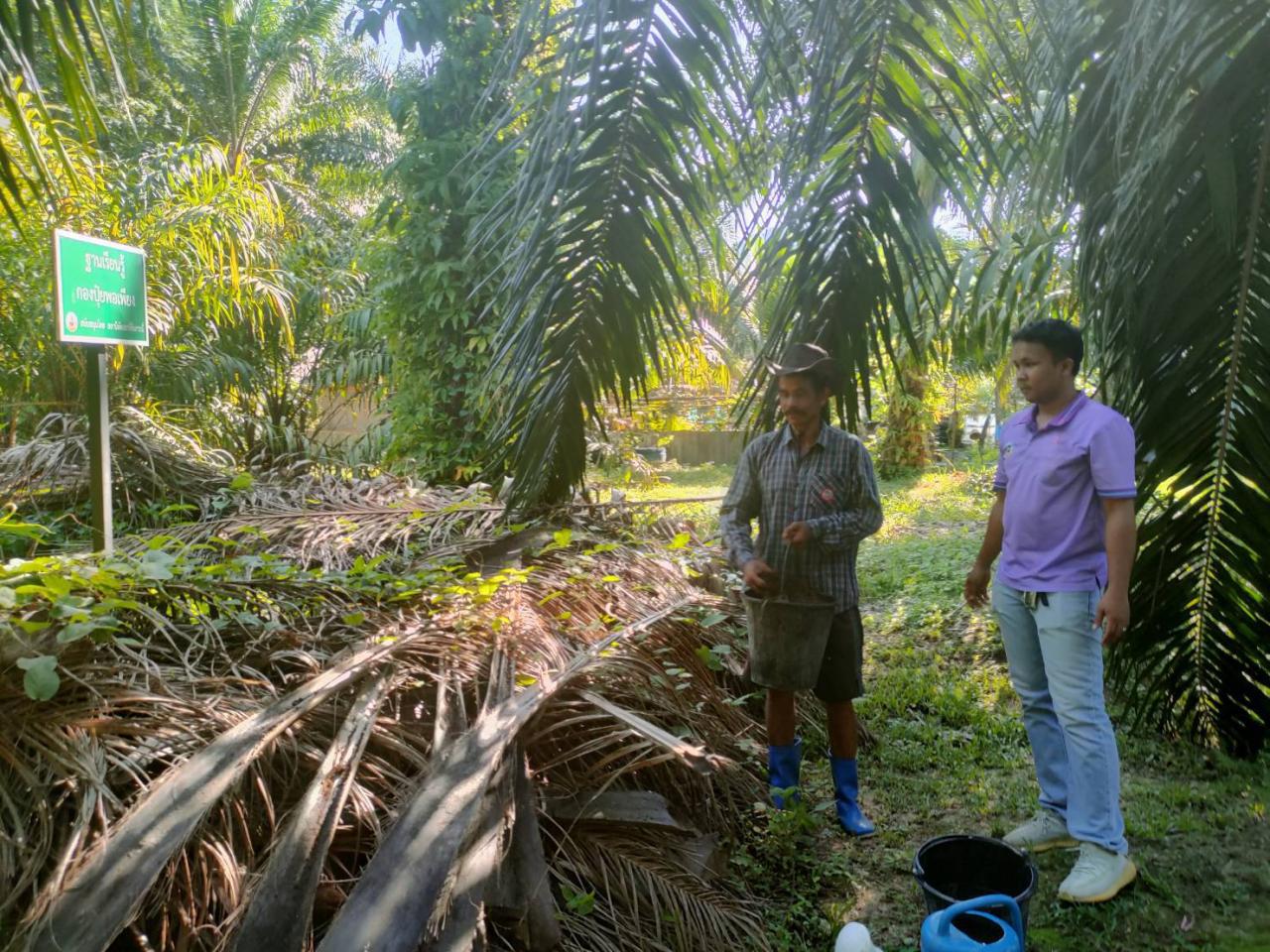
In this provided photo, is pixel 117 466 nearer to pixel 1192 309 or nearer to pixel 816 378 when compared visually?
pixel 816 378

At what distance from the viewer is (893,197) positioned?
11.1 ft

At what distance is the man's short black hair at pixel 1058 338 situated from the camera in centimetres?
301

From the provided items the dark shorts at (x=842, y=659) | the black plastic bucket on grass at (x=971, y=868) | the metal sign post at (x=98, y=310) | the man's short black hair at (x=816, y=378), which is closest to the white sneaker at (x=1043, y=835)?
the black plastic bucket on grass at (x=971, y=868)

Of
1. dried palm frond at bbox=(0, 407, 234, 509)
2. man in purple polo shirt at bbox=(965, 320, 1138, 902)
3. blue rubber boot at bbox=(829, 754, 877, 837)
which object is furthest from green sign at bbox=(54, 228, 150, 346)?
man in purple polo shirt at bbox=(965, 320, 1138, 902)

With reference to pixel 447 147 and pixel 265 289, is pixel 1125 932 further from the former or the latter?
pixel 265 289

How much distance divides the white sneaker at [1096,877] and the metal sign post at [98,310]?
3.76m

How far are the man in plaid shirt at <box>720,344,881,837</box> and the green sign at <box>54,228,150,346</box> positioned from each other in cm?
283

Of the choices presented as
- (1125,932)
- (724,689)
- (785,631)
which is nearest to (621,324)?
(785,631)

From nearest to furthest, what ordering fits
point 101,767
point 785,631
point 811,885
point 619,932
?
1. point 101,767
2. point 619,932
3. point 811,885
4. point 785,631

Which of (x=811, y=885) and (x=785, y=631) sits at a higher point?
(x=785, y=631)

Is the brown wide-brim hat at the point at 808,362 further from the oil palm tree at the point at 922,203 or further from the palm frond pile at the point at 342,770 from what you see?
the palm frond pile at the point at 342,770

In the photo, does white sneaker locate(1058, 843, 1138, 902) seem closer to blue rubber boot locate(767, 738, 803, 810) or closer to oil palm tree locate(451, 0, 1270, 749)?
blue rubber boot locate(767, 738, 803, 810)

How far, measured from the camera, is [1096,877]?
2871mm

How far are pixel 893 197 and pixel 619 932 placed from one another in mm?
2666
